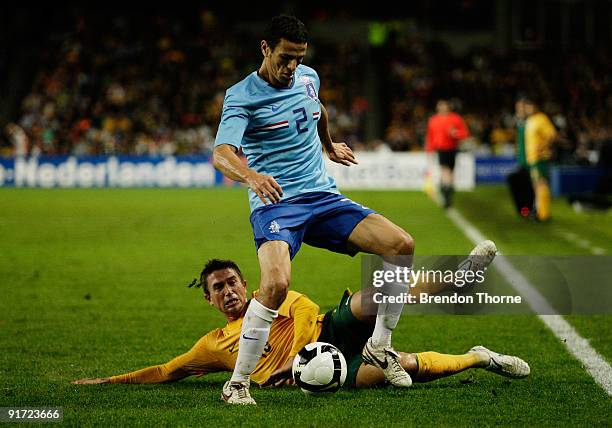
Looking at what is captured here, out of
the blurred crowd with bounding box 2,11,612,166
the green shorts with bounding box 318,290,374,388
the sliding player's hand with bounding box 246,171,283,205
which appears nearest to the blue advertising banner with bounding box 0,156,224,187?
the blurred crowd with bounding box 2,11,612,166

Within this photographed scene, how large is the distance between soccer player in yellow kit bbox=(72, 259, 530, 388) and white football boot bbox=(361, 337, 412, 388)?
0.06 metres

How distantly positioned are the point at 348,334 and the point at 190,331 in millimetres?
2294

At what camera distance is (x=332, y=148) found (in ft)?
21.2

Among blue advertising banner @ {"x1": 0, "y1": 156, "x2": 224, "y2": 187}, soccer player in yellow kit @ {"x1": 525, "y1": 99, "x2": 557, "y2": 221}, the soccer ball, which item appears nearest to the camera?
the soccer ball

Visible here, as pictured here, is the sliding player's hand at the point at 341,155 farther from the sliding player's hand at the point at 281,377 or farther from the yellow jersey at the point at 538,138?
the yellow jersey at the point at 538,138

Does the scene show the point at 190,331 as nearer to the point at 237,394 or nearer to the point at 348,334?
the point at 348,334

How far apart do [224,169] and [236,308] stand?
35.5 inches

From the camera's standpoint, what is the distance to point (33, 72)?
32.8 m

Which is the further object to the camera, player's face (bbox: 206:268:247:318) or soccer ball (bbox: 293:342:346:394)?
player's face (bbox: 206:268:247:318)

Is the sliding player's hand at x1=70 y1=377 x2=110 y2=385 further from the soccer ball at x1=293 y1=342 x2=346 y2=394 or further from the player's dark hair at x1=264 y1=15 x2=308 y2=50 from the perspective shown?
the player's dark hair at x1=264 y1=15 x2=308 y2=50

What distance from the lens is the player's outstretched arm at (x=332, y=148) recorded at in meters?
6.40

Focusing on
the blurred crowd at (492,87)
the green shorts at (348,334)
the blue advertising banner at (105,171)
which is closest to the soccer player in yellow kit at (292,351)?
the green shorts at (348,334)

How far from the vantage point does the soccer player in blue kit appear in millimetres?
5348

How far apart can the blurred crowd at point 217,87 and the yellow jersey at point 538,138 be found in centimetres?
1112
